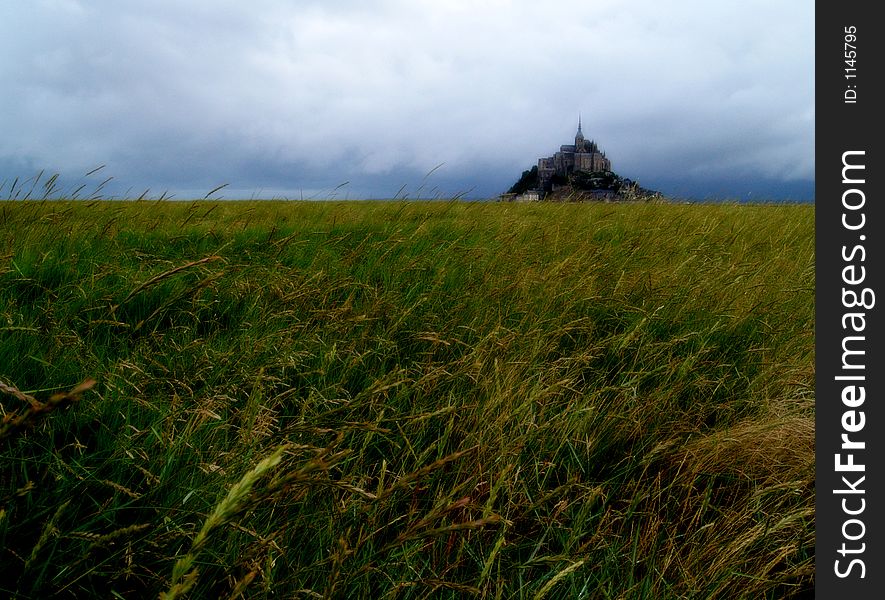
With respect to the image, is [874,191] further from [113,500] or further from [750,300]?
[113,500]

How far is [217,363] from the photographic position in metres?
1.90

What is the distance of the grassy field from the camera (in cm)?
119

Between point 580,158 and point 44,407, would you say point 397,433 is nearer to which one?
point 44,407

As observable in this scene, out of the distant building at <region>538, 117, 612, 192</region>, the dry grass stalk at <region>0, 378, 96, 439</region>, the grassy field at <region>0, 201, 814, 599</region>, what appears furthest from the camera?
the distant building at <region>538, 117, 612, 192</region>

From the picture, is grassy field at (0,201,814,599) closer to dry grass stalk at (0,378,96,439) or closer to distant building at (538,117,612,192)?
dry grass stalk at (0,378,96,439)

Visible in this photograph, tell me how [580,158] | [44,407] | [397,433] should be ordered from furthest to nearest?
1. [580,158]
2. [397,433]
3. [44,407]

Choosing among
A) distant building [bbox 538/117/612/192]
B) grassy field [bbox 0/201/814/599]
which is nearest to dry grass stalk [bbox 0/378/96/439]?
grassy field [bbox 0/201/814/599]

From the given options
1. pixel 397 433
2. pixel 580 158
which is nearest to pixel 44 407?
pixel 397 433

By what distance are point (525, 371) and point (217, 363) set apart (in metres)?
1.11

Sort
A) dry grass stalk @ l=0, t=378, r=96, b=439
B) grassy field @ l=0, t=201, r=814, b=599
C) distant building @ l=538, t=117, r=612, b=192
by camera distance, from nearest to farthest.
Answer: dry grass stalk @ l=0, t=378, r=96, b=439, grassy field @ l=0, t=201, r=814, b=599, distant building @ l=538, t=117, r=612, b=192

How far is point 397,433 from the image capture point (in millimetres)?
1758

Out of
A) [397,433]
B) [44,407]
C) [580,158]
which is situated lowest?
[397,433]

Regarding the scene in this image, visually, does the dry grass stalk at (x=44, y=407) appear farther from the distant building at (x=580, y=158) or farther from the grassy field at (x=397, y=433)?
the distant building at (x=580, y=158)

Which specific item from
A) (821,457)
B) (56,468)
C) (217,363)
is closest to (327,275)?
(217,363)
